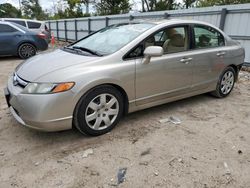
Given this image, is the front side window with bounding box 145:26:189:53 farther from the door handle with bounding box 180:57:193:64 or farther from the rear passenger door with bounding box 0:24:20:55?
the rear passenger door with bounding box 0:24:20:55

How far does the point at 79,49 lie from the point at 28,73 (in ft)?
2.90

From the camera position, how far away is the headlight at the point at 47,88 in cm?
262

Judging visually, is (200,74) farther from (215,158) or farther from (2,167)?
(2,167)

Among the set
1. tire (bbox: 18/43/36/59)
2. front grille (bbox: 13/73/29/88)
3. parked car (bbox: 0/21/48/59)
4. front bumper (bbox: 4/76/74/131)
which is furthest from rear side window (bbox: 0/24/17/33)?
front bumper (bbox: 4/76/74/131)

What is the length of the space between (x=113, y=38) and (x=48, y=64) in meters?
1.04

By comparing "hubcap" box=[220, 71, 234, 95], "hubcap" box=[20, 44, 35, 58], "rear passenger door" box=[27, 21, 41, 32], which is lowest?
"hubcap" box=[20, 44, 35, 58]

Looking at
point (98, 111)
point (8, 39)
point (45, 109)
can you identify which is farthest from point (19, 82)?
point (8, 39)

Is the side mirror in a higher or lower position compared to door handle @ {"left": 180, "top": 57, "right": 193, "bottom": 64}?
higher

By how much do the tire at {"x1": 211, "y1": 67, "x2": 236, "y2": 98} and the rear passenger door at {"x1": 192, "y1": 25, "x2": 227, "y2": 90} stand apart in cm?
21

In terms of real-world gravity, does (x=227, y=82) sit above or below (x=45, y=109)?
below

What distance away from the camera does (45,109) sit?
2.59 metres

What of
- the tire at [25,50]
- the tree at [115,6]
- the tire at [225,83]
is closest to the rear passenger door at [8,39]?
the tire at [25,50]

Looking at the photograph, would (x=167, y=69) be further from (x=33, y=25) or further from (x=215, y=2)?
(x=215, y=2)

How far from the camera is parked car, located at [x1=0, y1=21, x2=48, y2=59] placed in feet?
28.0
